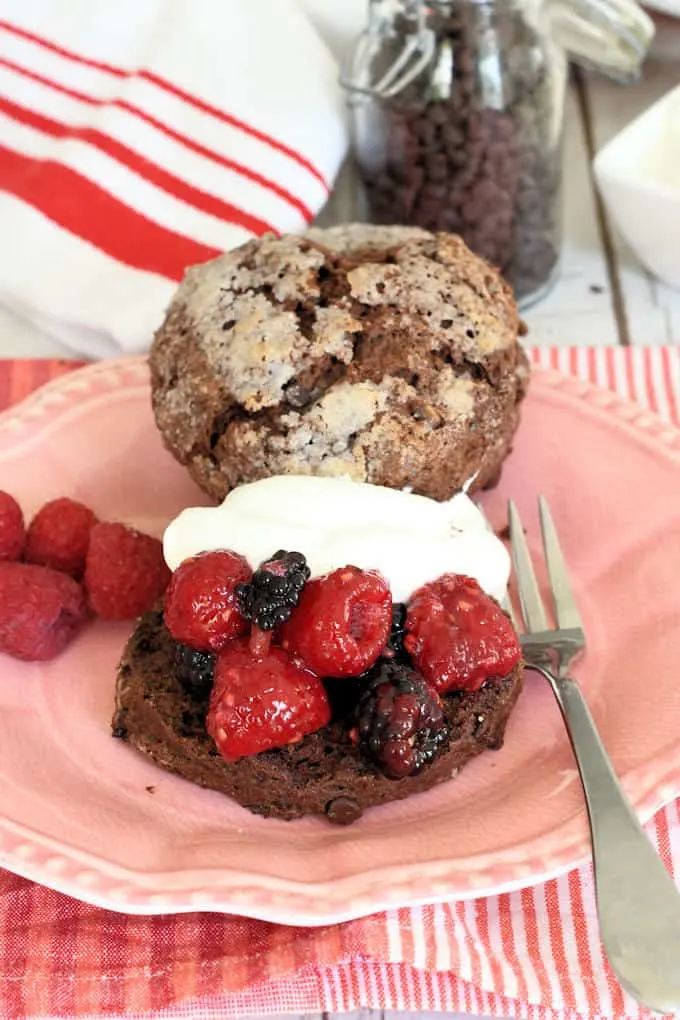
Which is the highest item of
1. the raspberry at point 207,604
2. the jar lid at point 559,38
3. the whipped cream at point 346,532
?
the jar lid at point 559,38

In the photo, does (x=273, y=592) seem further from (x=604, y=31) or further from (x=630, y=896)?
(x=604, y=31)

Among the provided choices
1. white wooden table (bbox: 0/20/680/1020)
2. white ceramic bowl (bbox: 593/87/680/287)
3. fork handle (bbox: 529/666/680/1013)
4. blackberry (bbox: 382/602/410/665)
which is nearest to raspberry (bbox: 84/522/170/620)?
blackberry (bbox: 382/602/410/665)

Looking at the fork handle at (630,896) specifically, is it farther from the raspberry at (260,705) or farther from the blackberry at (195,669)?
the blackberry at (195,669)

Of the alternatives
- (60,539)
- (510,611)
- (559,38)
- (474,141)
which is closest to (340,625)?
(510,611)

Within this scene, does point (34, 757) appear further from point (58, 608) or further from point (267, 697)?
point (267, 697)

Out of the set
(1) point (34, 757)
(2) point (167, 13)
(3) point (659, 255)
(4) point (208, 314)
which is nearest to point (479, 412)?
(4) point (208, 314)

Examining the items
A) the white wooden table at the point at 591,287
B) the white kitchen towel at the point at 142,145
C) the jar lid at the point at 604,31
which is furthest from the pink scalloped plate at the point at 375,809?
the jar lid at the point at 604,31
